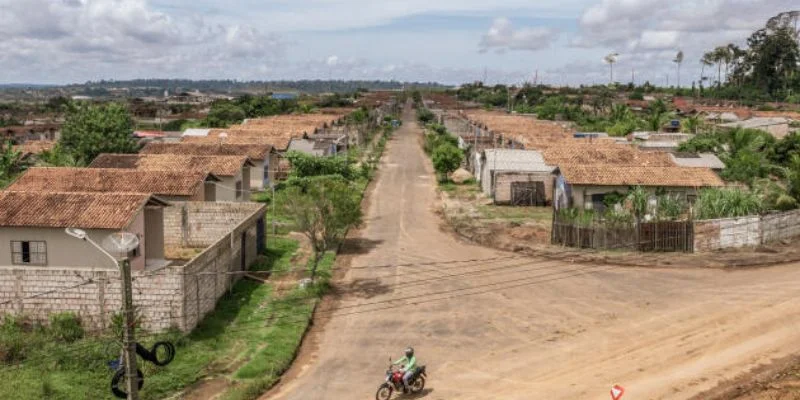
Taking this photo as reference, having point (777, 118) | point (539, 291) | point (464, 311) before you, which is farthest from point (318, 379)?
point (777, 118)

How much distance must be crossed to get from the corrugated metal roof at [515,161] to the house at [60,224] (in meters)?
26.1

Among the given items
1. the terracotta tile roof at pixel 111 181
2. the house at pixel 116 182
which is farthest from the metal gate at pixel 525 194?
the terracotta tile roof at pixel 111 181

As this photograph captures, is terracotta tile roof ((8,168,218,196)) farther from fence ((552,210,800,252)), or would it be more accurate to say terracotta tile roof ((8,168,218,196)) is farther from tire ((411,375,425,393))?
tire ((411,375,425,393))

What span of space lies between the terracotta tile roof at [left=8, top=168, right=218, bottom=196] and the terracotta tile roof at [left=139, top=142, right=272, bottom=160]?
12676mm

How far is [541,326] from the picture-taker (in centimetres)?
2303

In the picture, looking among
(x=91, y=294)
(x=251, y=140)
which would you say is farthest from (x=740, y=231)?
(x=251, y=140)

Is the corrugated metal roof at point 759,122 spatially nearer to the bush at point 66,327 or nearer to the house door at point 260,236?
the house door at point 260,236

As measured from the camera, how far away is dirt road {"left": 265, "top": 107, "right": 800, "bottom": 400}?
18.7m

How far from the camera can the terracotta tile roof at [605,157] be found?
1740 inches

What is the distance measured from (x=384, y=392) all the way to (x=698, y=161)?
1441 inches

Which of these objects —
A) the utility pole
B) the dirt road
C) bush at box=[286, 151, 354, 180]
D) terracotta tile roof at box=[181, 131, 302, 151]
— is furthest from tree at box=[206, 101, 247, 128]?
the utility pole

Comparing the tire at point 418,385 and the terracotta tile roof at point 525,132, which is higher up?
the terracotta tile roof at point 525,132

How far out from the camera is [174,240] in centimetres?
3278

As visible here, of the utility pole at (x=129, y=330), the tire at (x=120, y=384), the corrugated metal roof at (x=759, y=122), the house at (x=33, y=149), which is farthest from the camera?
the corrugated metal roof at (x=759, y=122)
